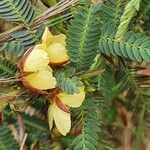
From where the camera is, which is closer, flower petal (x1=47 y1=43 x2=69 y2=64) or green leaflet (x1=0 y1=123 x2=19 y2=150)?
flower petal (x1=47 y1=43 x2=69 y2=64)

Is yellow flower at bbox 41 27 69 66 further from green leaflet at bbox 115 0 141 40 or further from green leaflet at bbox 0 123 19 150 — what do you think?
green leaflet at bbox 0 123 19 150

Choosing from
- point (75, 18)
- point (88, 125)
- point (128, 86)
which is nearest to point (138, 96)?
point (128, 86)

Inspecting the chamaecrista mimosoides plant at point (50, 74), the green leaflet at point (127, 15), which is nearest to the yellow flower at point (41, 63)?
the chamaecrista mimosoides plant at point (50, 74)

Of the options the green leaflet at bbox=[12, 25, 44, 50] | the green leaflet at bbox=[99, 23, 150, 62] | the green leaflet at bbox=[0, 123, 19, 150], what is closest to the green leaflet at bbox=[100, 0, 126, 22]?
the green leaflet at bbox=[99, 23, 150, 62]

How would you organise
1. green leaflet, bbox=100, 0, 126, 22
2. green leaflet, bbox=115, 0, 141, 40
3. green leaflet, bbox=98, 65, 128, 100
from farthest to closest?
green leaflet, bbox=98, 65, 128, 100, green leaflet, bbox=100, 0, 126, 22, green leaflet, bbox=115, 0, 141, 40

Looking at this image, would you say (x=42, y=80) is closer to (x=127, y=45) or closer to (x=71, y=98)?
(x=71, y=98)

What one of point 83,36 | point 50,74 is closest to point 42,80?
point 50,74

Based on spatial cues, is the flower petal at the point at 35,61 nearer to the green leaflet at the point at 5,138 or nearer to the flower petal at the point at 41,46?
the flower petal at the point at 41,46
